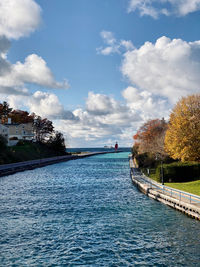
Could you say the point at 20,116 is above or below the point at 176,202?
above

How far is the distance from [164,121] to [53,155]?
73971mm

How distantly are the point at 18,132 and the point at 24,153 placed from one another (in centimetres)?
2886

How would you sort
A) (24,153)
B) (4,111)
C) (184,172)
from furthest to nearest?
(4,111) → (24,153) → (184,172)

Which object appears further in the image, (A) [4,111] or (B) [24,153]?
(A) [4,111]

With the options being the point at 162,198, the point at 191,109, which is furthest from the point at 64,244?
the point at 191,109

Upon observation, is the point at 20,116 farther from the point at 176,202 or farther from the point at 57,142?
the point at 176,202

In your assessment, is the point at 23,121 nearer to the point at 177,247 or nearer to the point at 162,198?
the point at 162,198

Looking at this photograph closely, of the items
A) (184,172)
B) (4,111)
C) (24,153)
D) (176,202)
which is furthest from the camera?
(4,111)

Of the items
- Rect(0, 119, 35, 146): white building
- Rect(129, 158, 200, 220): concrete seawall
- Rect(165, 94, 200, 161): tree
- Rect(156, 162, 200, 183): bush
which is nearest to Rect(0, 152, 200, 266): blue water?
Rect(129, 158, 200, 220): concrete seawall

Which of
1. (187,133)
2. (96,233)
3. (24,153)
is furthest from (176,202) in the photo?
(24,153)

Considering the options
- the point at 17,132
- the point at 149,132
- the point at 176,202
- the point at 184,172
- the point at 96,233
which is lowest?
the point at 96,233

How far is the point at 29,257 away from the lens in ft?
54.5

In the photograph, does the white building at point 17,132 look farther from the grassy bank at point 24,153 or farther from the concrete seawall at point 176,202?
the concrete seawall at point 176,202

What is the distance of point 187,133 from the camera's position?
123ft
